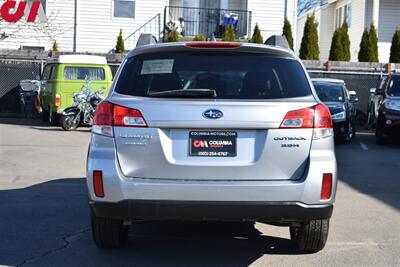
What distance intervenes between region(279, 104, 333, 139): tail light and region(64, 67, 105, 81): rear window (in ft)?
46.8

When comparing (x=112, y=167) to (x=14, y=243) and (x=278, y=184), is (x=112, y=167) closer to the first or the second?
(x=278, y=184)

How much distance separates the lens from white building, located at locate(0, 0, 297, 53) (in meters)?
26.5

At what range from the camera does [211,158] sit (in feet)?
16.9

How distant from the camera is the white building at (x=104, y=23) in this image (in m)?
26.5

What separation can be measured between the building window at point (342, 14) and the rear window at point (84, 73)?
63.4 ft

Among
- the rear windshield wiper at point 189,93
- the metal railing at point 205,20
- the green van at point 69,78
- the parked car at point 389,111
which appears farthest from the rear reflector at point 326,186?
the metal railing at point 205,20

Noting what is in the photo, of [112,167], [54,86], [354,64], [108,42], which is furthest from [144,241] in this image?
[108,42]

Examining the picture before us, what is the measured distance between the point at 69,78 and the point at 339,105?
770cm

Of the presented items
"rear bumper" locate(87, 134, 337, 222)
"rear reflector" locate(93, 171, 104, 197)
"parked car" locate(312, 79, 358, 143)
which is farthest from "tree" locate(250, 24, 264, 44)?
"rear reflector" locate(93, 171, 104, 197)

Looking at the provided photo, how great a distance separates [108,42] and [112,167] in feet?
72.7

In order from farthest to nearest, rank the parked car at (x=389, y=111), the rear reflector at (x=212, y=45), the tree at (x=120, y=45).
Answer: the tree at (x=120, y=45)
the parked car at (x=389, y=111)
the rear reflector at (x=212, y=45)

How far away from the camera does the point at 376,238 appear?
22.7ft

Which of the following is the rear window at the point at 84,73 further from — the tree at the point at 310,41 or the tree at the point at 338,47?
the tree at the point at 338,47

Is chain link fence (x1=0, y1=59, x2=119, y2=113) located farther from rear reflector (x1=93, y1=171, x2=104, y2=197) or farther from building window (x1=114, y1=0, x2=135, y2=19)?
rear reflector (x1=93, y1=171, x2=104, y2=197)
